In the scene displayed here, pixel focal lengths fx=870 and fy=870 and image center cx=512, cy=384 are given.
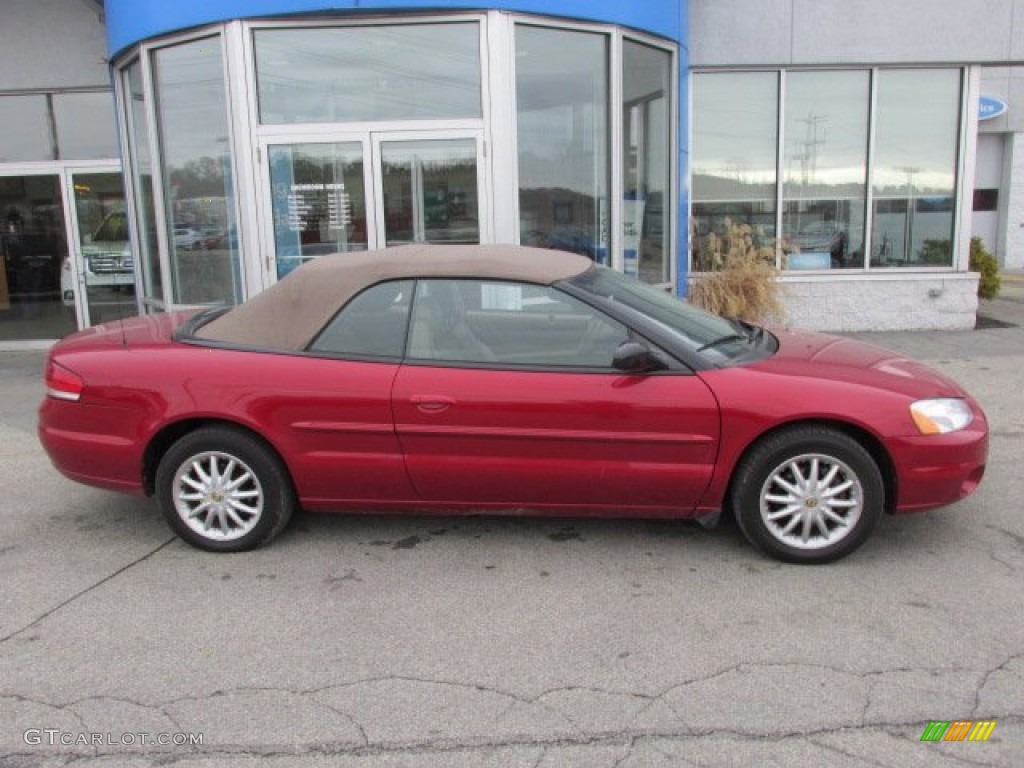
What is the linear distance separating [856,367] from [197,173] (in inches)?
266

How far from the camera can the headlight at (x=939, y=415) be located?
3965mm

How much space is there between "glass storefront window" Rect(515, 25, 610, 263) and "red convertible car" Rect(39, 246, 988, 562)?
13.3 ft

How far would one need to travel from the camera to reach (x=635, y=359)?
12.9 feet

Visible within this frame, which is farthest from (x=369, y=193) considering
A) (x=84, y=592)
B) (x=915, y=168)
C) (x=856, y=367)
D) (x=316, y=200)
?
(x=915, y=168)

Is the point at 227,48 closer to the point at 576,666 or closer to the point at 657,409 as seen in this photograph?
the point at 657,409

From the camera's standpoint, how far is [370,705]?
299 cm

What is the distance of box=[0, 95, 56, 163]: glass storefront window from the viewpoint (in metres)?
10.3

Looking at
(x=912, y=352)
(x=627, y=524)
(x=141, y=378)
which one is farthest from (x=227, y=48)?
(x=912, y=352)

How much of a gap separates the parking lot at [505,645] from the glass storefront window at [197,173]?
427 cm

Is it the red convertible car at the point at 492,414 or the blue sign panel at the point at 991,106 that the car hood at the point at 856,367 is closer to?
the red convertible car at the point at 492,414

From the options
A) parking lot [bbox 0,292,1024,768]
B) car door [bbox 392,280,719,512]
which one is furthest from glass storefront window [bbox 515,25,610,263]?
parking lot [bbox 0,292,1024,768]

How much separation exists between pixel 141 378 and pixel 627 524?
2.57 meters

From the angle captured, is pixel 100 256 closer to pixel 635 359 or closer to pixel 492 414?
pixel 492 414

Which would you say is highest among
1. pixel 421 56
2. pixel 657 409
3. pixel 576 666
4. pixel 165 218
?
pixel 421 56
